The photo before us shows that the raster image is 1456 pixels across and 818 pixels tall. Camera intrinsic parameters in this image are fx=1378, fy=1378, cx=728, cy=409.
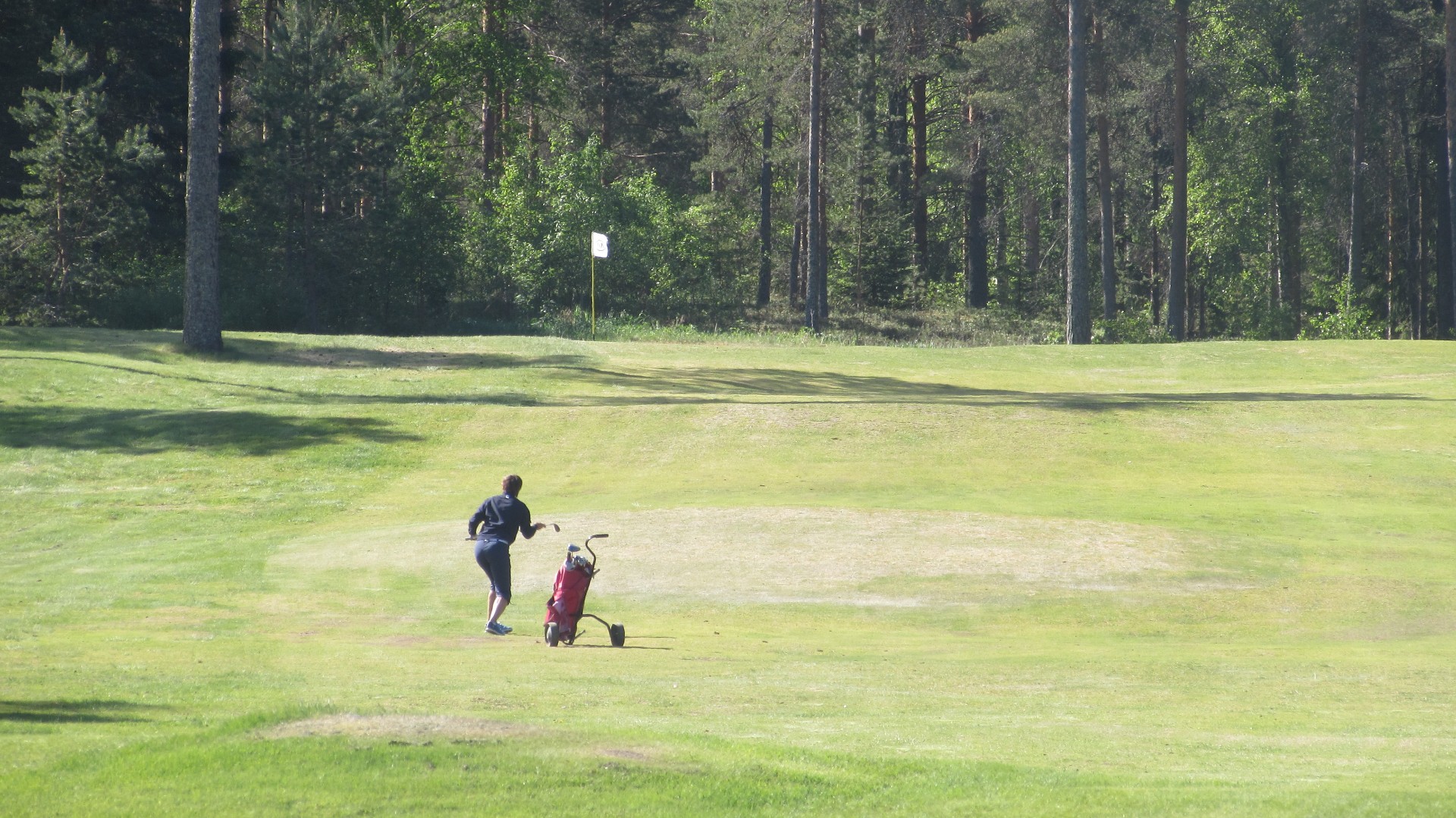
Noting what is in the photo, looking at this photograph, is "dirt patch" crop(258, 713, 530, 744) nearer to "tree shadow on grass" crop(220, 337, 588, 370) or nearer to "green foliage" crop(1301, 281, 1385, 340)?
"tree shadow on grass" crop(220, 337, 588, 370)

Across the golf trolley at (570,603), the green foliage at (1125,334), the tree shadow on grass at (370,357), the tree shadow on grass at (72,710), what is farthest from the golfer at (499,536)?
the green foliage at (1125,334)

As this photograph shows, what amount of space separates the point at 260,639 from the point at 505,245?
40377 mm

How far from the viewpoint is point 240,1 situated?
66250mm

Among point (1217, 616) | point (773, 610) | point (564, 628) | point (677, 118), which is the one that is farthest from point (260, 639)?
point (677, 118)

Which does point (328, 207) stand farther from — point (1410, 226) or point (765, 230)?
point (1410, 226)

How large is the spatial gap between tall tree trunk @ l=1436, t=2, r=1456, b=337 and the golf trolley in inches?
1845

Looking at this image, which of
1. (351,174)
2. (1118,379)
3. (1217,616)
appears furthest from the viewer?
(351,174)

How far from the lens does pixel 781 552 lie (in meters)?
17.2

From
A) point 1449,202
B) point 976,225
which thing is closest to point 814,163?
point 976,225

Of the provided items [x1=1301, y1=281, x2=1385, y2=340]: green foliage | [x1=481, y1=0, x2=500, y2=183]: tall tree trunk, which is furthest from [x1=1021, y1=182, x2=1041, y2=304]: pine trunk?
[x1=481, y1=0, x2=500, y2=183]: tall tree trunk

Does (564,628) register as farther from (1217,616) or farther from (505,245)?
(505,245)

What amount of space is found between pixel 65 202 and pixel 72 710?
37.0 metres

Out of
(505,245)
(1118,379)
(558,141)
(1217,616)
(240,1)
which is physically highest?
(240,1)

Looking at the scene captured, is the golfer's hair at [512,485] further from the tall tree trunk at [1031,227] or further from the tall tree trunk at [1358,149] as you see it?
the tall tree trunk at [1031,227]
